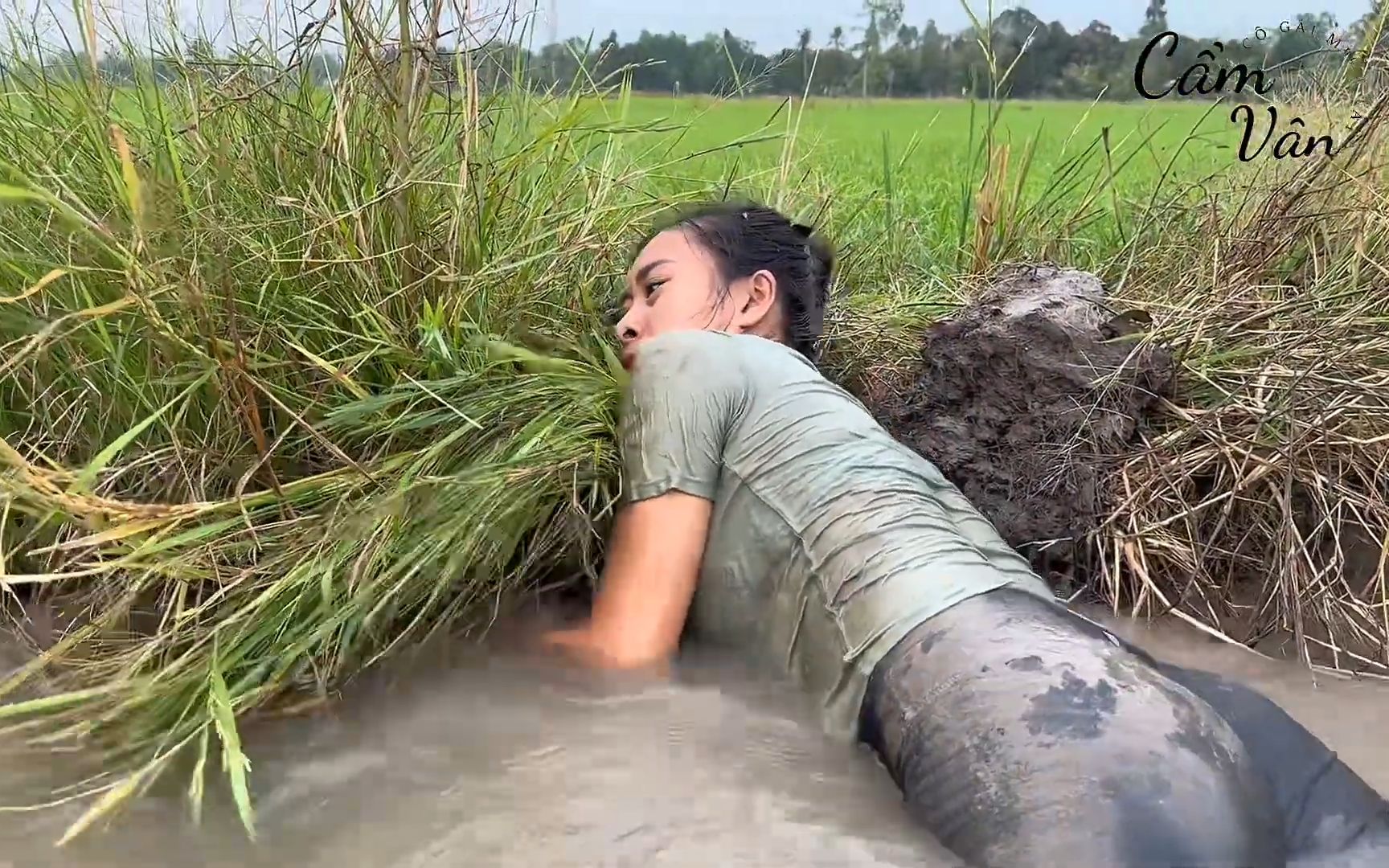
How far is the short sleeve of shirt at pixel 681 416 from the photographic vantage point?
6.49 feet

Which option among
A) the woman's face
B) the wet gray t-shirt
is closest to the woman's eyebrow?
the woman's face

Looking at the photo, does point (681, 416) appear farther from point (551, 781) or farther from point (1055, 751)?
point (1055, 751)

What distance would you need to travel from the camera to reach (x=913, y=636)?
5.68ft

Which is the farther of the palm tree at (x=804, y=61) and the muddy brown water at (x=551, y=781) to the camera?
the palm tree at (x=804, y=61)

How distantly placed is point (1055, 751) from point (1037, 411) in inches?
45.5

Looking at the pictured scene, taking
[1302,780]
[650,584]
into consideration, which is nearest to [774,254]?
[650,584]

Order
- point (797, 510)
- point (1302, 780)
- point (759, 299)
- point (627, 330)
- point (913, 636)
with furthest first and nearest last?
point (759, 299) < point (627, 330) < point (797, 510) < point (913, 636) < point (1302, 780)

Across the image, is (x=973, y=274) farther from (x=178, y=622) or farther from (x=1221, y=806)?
(x=178, y=622)

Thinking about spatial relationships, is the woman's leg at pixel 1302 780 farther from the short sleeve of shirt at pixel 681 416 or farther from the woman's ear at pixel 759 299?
the woman's ear at pixel 759 299

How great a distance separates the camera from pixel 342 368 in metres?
2.03

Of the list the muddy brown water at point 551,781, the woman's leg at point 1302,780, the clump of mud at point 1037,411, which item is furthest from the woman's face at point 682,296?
the woman's leg at point 1302,780

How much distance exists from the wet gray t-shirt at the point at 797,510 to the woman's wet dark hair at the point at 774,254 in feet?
1.41

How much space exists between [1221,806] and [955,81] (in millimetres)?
2667

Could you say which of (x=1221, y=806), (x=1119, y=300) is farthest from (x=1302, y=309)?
(x=1221, y=806)
